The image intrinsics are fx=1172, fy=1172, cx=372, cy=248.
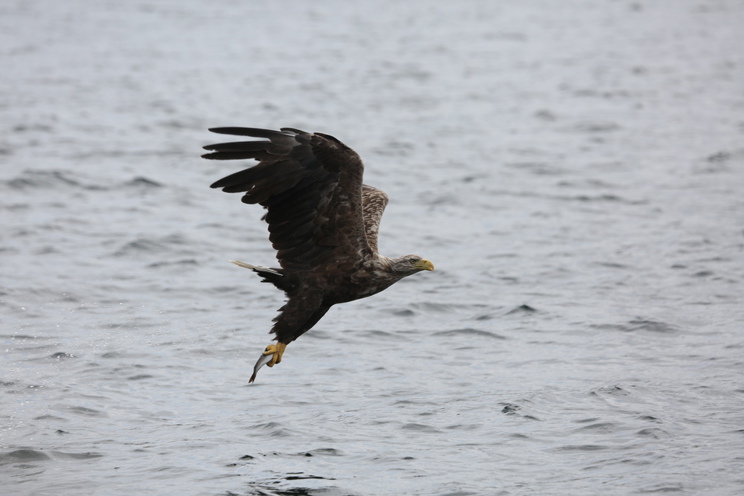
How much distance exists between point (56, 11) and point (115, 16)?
1.83 metres

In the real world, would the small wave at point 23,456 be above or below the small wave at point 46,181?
below

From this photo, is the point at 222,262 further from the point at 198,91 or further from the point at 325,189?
the point at 198,91

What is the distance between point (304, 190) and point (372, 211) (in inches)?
49.7

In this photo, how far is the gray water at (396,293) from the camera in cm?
830

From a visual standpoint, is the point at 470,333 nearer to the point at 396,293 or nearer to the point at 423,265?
the point at 396,293

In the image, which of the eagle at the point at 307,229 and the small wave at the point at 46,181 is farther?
the small wave at the point at 46,181

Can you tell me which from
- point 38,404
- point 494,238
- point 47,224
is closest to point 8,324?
point 38,404

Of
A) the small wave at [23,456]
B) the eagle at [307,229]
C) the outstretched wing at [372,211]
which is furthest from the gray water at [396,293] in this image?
the outstretched wing at [372,211]

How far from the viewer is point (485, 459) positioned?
828 centimetres

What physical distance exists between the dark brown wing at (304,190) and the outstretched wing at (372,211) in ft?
1.17

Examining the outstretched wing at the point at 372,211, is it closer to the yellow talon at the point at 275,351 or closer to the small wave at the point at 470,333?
the yellow talon at the point at 275,351

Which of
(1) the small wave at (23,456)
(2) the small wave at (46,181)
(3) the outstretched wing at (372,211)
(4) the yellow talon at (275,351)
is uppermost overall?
(3) the outstretched wing at (372,211)

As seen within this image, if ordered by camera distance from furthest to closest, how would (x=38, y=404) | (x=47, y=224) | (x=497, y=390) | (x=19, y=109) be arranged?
(x=19, y=109)
(x=47, y=224)
(x=497, y=390)
(x=38, y=404)

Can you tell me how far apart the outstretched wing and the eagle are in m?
0.28
